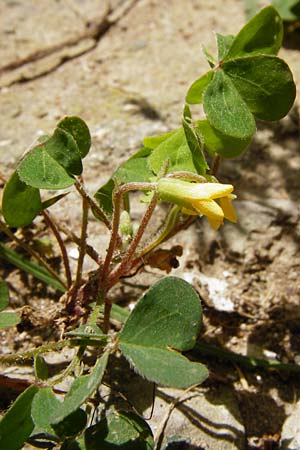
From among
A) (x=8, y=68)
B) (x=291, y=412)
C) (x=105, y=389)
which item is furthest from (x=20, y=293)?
(x=8, y=68)

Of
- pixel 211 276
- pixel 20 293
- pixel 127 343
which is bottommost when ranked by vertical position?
pixel 211 276

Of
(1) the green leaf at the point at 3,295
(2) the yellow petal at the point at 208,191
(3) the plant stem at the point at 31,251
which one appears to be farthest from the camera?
(3) the plant stem at the point at 31,251

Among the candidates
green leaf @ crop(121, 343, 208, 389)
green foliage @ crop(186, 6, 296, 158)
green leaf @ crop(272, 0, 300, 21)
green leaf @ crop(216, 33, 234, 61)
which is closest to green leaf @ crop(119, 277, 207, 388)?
green leaf @ crop(121, 343, 208, 389)

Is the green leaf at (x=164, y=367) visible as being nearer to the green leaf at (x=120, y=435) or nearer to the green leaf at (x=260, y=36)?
the green leaf at (x=120, y=435)

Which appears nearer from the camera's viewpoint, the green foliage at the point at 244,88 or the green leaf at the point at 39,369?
the green leaf at the point at 39,369

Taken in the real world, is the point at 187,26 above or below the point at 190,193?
below

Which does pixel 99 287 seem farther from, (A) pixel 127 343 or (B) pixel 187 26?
(B) pixel 187 26

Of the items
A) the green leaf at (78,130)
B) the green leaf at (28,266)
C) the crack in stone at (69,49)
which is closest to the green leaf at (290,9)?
the crack in stone at (69,49)

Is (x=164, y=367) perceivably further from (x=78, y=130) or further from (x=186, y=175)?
(x=78, y=130)
